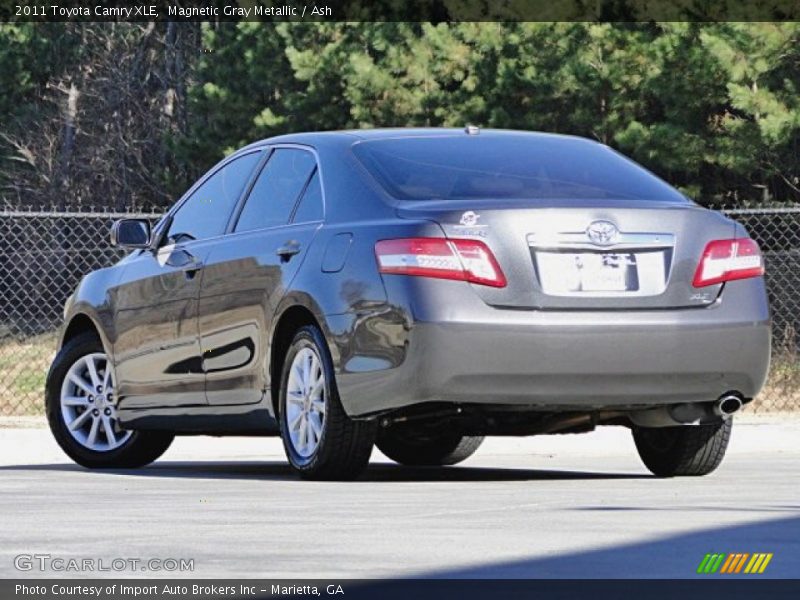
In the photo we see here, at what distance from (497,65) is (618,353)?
68.6ft

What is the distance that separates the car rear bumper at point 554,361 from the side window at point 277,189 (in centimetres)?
120

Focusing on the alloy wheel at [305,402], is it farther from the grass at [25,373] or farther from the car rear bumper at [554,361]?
the grass at [25,373]

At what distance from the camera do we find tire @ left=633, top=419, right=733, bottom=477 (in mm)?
10250

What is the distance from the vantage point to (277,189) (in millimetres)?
10422

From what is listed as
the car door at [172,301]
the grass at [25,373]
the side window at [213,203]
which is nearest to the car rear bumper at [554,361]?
the car door at [172,301]

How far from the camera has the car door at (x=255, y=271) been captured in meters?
9.88

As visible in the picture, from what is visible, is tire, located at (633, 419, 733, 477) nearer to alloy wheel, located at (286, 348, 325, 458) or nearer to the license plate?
the license plate

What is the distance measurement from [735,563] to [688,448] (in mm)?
4028

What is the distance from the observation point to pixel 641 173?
33.2 ft

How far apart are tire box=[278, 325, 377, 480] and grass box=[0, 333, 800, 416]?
8135 millimetres

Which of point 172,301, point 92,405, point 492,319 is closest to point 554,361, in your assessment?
point 492,319

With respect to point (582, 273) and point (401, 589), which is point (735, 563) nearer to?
point (401, 589)

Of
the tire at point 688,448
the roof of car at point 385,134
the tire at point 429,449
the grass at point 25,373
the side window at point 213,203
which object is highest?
the roof of car at point 385,134

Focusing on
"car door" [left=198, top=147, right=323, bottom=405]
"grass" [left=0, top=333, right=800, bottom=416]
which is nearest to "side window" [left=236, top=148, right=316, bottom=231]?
"car door" [left=198, top=147, right=323, bottom=405]
